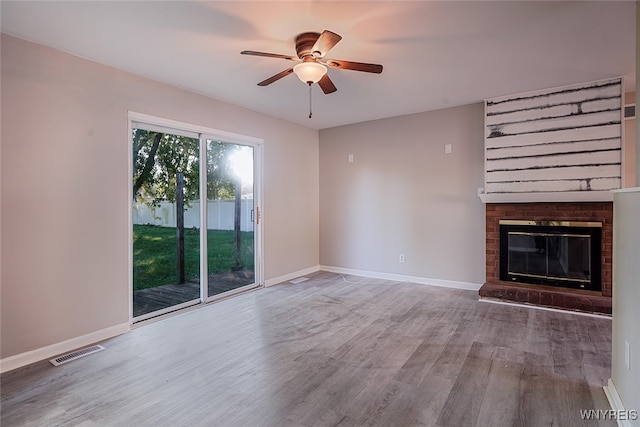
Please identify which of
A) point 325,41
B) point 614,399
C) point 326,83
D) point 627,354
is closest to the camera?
point 627,354

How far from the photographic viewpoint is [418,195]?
487 centimetres

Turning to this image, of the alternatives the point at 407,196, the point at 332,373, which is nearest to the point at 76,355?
the point at 332,373

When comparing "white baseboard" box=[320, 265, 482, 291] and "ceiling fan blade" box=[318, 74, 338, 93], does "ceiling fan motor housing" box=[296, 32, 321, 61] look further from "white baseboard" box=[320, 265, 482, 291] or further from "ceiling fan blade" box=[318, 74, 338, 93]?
"white baseboard" box=[320, 265, 482, 291]

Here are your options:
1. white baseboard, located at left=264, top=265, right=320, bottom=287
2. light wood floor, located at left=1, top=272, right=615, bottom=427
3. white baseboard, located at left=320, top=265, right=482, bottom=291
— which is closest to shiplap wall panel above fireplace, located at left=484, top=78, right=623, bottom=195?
white baseboard, located at left=320, top=265, right=482, bottom=291

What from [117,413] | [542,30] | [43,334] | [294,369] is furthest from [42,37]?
[542,30]

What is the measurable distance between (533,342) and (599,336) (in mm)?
687

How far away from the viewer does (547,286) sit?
3.96 m

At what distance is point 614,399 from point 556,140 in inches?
115

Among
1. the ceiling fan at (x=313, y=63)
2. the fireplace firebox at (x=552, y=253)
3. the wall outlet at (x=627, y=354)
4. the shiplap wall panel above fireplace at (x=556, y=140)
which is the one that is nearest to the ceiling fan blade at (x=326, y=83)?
the ceiling fan at (x=313, y=63)

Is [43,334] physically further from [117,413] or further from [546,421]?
[546,421]

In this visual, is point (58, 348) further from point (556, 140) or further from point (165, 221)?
point (556, 140)

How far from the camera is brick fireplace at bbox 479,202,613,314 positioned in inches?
142

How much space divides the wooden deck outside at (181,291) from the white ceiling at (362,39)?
7.74 ft

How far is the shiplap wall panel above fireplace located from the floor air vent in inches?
184
